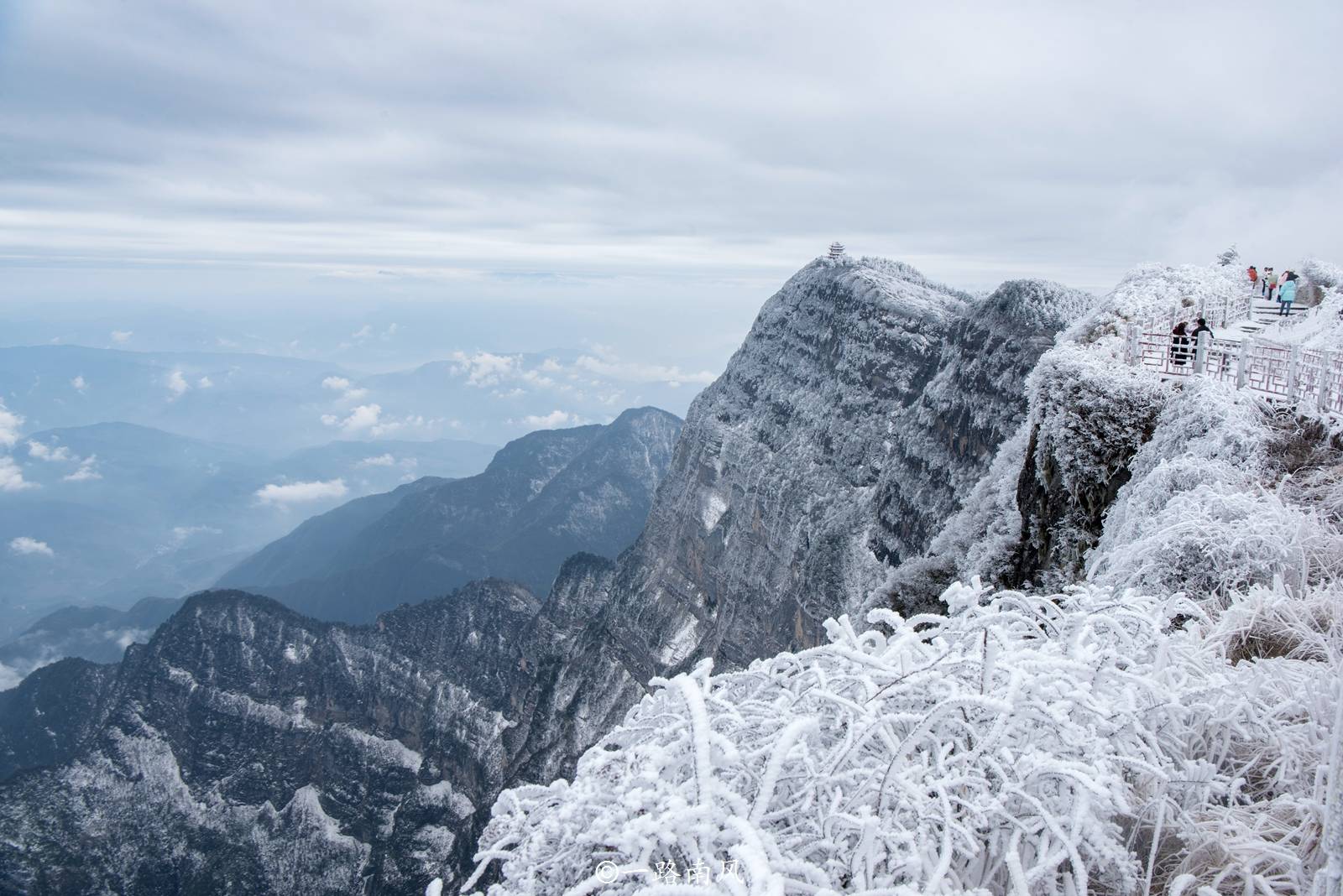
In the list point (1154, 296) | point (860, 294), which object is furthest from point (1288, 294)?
point (860, 294)

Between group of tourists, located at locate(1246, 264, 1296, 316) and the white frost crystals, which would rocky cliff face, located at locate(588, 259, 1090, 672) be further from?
the white frost crystals

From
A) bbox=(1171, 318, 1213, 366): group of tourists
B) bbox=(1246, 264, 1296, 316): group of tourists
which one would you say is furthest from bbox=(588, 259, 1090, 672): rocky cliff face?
bbox=(1171, 318, 1213, 366): group of tourists

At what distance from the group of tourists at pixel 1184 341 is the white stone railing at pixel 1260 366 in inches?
0.7

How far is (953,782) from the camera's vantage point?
3436mm

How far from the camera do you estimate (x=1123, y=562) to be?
929cm

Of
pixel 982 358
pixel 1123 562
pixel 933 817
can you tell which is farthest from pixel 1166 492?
pixel 982 358

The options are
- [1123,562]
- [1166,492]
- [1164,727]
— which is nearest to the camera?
[1164,727]

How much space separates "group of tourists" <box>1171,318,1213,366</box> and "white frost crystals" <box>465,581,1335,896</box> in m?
12.6

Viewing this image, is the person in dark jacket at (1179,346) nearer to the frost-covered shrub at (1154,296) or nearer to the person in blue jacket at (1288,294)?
the frost-covered shrub at (1154,296)

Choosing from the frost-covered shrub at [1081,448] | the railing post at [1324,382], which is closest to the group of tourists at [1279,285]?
the frost-covered shrub at [1081,448]

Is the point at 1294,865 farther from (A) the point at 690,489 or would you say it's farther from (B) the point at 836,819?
(A) the point at 690,489

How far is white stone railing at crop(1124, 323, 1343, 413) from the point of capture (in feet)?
36.2

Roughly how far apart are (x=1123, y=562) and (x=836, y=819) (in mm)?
7665

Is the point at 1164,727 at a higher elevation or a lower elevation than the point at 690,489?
higher
